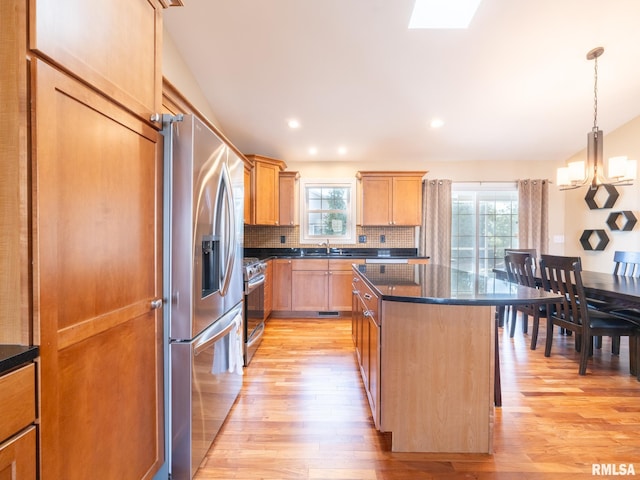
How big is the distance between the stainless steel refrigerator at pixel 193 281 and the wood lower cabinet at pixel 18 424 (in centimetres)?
63

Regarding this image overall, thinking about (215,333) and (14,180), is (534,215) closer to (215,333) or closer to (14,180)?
(215,333)

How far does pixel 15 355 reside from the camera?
71 centimetres

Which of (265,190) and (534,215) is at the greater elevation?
(265,190)

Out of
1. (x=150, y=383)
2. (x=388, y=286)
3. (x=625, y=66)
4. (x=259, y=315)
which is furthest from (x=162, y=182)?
(x=625, y=66)

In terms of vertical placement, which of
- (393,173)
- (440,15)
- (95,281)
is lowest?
(95,281)

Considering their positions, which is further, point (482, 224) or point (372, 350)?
point (482, 224)

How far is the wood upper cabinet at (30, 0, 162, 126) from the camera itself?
0.82 metres

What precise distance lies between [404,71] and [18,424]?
360cm

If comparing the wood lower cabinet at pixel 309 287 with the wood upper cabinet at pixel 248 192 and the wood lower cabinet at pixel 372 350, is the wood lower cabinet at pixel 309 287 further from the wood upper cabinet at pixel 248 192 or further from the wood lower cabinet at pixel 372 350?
the wood lower cabinet at pixel 372 350

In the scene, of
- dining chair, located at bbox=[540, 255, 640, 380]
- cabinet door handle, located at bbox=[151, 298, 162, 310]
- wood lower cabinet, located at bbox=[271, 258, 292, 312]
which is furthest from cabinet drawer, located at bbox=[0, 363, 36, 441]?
wood lower cabinet, located at bbox=[271, 258, 292, 312]

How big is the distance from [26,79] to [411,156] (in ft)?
15.5

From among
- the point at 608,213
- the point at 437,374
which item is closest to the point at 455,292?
the point at 437,374

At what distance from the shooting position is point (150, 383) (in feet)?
4.19

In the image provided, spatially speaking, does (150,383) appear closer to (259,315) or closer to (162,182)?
(162,182)
